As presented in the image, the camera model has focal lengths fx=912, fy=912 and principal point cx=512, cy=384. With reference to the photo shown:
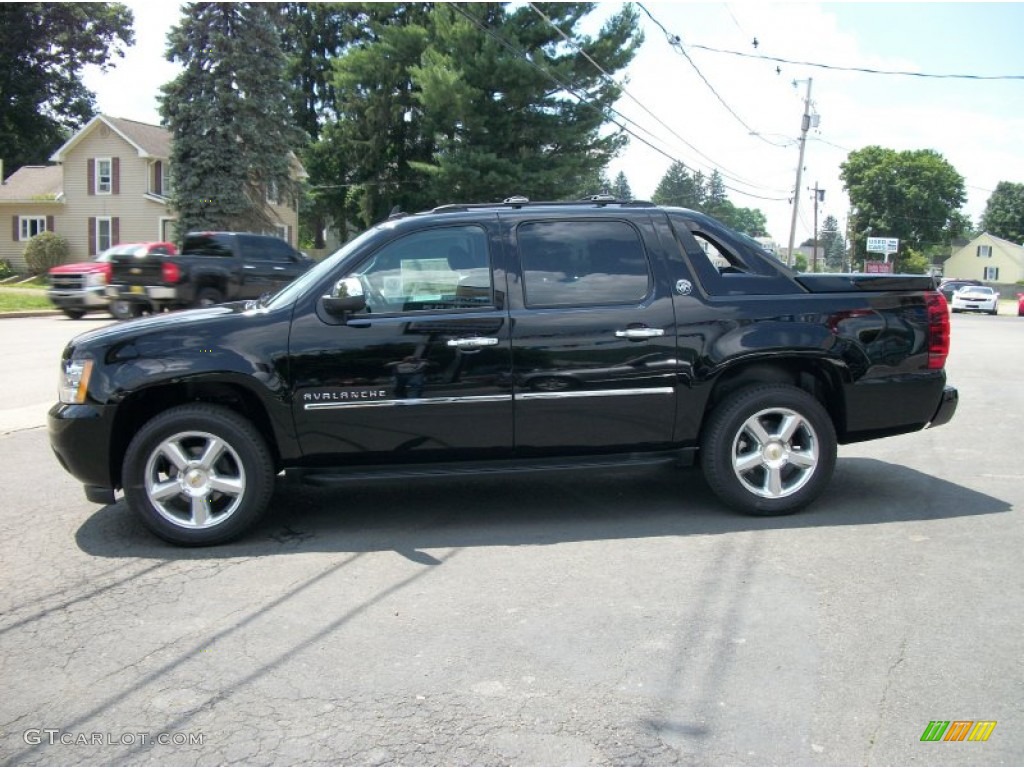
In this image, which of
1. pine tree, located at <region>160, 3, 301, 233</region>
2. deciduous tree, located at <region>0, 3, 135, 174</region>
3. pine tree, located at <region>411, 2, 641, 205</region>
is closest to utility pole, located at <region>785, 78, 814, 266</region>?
pine tree, located at <region>411, 2, 641, 205</region>

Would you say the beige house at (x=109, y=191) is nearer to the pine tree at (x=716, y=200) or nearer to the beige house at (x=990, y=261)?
the pine tree at (x=716, y=200)

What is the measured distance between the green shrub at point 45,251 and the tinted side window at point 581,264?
4372 cm

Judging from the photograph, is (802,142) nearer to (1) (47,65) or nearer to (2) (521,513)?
(2) (521,513)

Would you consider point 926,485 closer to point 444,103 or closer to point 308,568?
point 308,568

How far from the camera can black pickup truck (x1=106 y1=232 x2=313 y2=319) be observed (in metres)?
18.4

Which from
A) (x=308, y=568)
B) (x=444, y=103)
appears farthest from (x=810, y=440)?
(x=444, y=103)

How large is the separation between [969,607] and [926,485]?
7.85ft

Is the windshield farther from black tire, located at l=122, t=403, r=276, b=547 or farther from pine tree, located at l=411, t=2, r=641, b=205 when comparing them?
pine tree, located at l=411, t=2, r=641, b=205

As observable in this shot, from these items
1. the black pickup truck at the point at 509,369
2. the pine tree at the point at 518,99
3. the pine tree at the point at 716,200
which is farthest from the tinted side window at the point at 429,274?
the pine tree at the point at 716,200

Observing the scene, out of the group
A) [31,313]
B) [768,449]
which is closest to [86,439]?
[768,449]

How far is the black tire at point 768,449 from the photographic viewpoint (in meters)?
5.39

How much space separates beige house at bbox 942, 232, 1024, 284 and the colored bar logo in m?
115

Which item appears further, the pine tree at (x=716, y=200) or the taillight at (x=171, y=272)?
the pine tree at (x=716, y=200)

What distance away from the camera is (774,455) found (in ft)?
18.0
